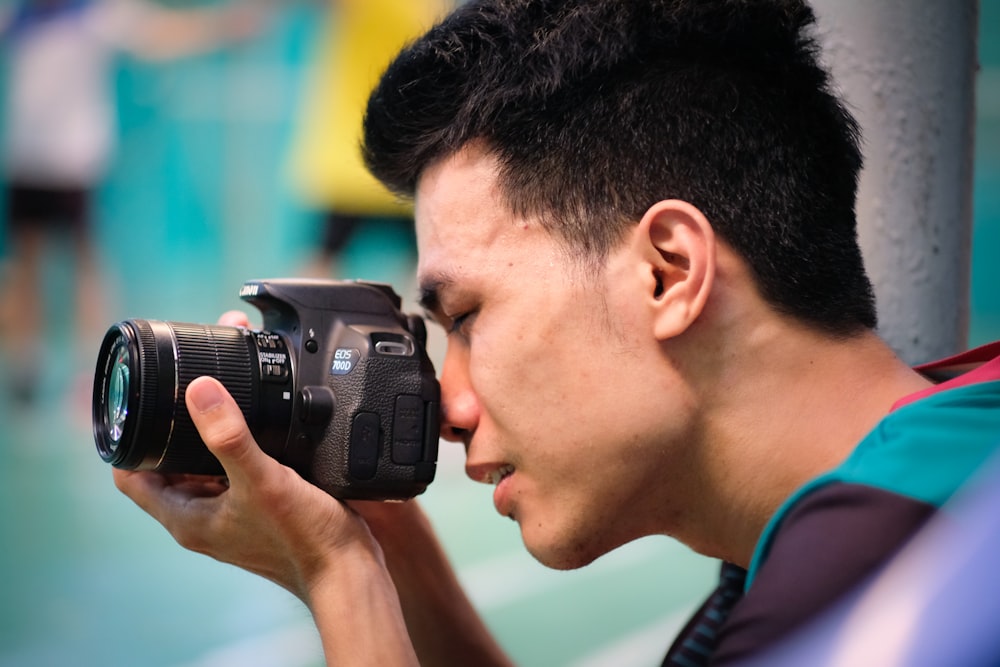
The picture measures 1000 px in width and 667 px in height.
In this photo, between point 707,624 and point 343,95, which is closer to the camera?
point 707,624

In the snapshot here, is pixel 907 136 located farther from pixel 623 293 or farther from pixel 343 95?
pixel 343 95

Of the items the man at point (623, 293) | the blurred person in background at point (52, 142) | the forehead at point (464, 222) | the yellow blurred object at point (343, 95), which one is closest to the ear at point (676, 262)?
the man at point (623, 293)

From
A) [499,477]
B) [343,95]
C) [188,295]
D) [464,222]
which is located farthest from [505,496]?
[188,295]

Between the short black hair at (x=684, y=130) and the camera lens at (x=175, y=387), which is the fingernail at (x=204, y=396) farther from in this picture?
the short black hair at (x=684, y=130)

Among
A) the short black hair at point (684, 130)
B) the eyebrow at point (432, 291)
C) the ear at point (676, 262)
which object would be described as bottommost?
the eyebrow at point (432, 291)

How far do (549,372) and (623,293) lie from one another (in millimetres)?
88

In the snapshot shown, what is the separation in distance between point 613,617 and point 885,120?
5.47 feet

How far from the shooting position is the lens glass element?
3.27 feet

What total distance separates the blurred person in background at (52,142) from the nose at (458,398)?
3.15 metres

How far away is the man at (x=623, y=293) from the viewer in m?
0.88

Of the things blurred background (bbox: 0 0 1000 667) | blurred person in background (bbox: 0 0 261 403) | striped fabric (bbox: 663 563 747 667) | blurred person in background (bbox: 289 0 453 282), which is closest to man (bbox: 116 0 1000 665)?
striped fabric (bbox: 663 563 747 667)

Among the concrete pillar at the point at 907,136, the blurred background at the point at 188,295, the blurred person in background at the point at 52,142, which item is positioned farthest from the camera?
the blurred person in background at the point at 52,142

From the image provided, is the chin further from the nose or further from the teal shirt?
the teal shirt

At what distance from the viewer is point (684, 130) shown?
90 cm
